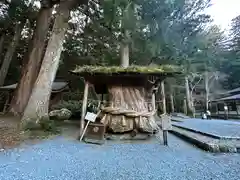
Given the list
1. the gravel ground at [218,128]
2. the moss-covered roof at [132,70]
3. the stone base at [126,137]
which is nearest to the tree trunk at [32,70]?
the moss-covered roof at [132,70]

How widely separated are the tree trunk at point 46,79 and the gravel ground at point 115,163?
94.0 inches

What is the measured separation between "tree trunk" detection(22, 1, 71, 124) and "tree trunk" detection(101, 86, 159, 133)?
2739mm

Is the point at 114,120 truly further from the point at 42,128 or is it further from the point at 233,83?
the point at 233,83

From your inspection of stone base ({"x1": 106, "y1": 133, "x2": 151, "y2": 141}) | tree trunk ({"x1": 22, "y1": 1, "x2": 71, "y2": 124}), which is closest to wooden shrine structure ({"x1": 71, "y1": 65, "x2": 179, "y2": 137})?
stone base ({"x1": 106, "y1": 133, "x2": 151, "y2": 141})

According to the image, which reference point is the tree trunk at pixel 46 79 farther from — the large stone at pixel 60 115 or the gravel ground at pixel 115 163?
the large stone at pixel 60 115

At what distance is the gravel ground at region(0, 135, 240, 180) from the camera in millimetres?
3438

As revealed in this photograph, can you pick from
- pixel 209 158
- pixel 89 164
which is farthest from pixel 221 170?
pixel 89 164

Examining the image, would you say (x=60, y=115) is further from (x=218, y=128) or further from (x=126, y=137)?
(x=218, y=128)

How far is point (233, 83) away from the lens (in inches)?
1061

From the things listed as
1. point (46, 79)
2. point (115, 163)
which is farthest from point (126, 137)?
point (46, 79)

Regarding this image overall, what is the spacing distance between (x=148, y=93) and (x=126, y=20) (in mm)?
3046

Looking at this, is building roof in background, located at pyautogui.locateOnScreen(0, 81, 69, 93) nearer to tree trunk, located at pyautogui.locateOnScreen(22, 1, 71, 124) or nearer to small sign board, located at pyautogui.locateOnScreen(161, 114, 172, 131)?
tree trunk, located at pyautogui.locateOnScreen(22, 1, 71, 124)

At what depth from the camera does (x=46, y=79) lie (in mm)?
8578

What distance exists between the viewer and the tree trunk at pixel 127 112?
7.01 meters
